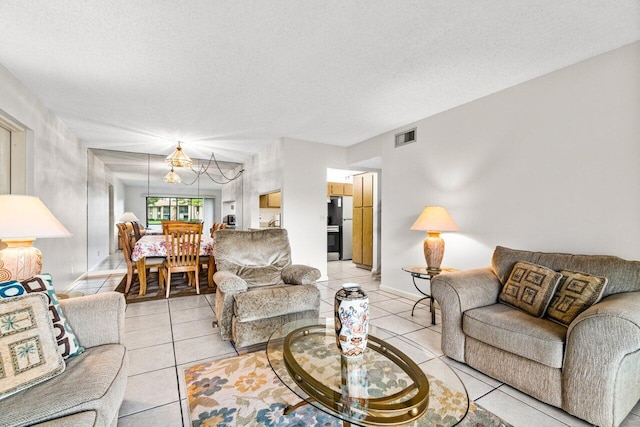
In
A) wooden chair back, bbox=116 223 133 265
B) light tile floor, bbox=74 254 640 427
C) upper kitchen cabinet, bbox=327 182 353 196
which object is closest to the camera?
light tile floor, bbox=74 254 640 427

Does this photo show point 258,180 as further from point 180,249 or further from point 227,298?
point 227,298

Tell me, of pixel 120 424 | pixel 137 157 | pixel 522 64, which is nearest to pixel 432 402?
pixel 120 424

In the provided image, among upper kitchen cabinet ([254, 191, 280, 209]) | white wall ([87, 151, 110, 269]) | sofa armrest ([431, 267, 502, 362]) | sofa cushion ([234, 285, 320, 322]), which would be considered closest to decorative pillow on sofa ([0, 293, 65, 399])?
sofa cushion ([234, 285, 320, 322])

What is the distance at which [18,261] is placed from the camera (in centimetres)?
195

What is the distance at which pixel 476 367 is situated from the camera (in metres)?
2.08

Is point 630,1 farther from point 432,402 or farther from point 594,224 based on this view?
point 432,402

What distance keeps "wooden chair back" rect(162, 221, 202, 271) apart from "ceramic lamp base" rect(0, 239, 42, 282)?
1.81 m

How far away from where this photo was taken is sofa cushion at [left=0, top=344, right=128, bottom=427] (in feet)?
3.17

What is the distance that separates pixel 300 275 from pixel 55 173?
3.60 metres

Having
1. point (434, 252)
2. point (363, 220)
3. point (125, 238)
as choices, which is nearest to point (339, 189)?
point (363, 220)

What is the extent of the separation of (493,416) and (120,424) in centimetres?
208

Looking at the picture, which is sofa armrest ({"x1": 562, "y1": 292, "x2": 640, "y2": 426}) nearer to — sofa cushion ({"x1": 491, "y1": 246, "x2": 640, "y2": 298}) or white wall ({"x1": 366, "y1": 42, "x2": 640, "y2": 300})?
sofa cushion ({"x1": 491, "y1": 246, "x2": 640, "y2": 298})

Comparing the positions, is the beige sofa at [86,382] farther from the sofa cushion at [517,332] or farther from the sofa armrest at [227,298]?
the sofa cushion at [517,332]

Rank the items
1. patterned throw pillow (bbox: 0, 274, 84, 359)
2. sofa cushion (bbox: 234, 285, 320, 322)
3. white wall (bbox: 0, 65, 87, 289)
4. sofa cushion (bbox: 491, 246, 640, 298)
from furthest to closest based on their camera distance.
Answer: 1. white wall (bbox: 0, 65, 87, 289)
2. sofa cushion (bbox: 234, 285, 320, 322)
3. sofa cushion (bbox: 491, 246, 640, 298)
4. patterned throw pillow (bbox: 0, 274, 84, 359)
